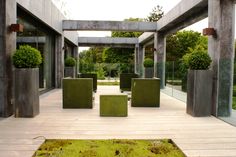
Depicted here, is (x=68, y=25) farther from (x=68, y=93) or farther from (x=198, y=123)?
(x=198, y=123)

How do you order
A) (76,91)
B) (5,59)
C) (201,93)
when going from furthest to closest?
(76,91), (201,93), (5,59)

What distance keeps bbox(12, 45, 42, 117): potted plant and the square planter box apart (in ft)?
5.04

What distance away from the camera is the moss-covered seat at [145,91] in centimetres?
816

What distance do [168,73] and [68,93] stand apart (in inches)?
216

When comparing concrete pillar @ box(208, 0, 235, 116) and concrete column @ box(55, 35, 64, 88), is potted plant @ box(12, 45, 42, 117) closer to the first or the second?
concrete pillar @ box(208, 0, 235, 116)

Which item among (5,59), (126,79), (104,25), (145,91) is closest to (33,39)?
(5,59)

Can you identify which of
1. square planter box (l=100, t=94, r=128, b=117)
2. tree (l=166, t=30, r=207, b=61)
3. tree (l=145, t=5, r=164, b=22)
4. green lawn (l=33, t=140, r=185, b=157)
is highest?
tree (l=145, t=5, r=164, b=22)

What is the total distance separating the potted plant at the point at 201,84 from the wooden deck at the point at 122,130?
0.99ft

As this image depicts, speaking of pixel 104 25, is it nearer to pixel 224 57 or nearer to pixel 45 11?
pixel 45 11

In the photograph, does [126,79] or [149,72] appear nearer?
[126,79]

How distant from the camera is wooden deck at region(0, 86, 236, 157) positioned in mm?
4160

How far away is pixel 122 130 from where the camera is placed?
5281 mm

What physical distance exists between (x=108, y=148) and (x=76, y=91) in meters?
3.82

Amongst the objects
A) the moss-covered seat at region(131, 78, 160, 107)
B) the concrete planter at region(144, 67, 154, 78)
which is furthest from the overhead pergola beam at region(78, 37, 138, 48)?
the moss-covered seat at region(131, 78, 160, 107)
